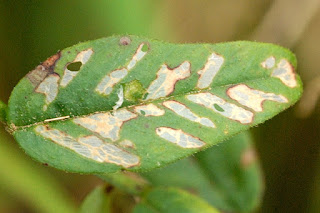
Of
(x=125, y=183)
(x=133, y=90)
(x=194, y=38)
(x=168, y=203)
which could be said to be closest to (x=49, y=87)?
(x=133, y=90)

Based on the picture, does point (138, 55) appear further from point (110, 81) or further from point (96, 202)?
point (96, 202)

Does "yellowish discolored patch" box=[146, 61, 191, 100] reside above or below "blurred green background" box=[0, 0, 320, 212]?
above

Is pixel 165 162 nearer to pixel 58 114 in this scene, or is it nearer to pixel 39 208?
pixel 58 114

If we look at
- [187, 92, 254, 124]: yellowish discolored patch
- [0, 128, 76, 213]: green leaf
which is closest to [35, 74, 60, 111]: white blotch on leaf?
[187, 92, 254, 124]: yellowish discolored patch

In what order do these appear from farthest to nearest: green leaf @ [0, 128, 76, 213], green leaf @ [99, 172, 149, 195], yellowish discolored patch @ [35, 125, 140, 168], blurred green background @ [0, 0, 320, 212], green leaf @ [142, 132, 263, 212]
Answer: blurred green background @ [0, 0, 320, 212] < green leaf @ [0, 128, 76, 213] < green leaf @ [142, 132, 263, 212] < green leaf @ [99, 172, 149, 195] < yellowish discolored patch @ [35, 125, 140, 168]

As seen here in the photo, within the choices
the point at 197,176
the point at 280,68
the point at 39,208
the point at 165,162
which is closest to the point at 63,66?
the point at 165,162

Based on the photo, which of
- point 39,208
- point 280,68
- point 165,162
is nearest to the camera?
point 165,162

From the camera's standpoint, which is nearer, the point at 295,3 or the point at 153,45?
the point at 153,45

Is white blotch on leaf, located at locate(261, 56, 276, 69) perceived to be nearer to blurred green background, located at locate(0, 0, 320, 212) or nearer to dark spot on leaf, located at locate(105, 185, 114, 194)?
dark spot on leaf, located at locate(105, 185, 114, 194)
